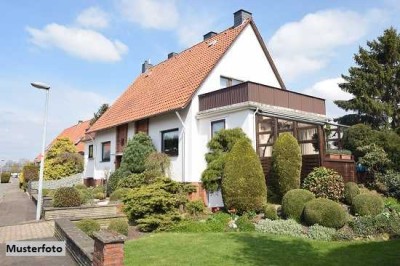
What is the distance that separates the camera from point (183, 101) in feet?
61.1

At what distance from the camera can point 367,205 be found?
12625mm

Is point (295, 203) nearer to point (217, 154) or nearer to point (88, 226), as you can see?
point (217, 154)

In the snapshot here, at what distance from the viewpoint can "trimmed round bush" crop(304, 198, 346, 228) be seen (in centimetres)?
1148

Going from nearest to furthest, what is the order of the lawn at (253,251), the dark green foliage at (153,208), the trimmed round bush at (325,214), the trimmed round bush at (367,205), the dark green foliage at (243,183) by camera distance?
1. the lawn at (253,251)
2. the trimmed round bush at (325,214)
3. the trimmed round bush at (367,205)
4. the dark green foliage at (153,208)
5. the dark green foliage at (243,183)

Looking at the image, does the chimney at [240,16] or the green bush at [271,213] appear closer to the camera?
the green bush at [271,213]

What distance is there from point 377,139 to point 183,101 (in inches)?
405

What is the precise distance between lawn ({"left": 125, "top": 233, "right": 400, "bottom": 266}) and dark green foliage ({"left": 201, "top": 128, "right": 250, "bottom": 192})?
4.72m

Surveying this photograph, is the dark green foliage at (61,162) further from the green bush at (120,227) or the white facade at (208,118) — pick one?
the green bush at (120,227)

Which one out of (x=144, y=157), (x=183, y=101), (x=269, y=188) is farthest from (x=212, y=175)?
(x=144, y=157)

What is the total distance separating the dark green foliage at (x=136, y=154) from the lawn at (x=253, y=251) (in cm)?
977

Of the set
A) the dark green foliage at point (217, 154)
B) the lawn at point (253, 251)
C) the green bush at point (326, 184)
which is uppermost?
the dark green foliage at point (217, 154)

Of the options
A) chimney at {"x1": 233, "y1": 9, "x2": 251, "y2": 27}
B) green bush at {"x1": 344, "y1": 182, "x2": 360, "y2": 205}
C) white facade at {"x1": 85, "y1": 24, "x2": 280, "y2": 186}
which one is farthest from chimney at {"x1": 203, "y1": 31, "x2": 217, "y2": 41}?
green bush at {"x1": 344, "y1": 182, "x2": 360, "y2": 205}

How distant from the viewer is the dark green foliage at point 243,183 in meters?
13.6

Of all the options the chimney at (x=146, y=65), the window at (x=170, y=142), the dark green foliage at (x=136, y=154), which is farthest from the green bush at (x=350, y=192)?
the chimney at (x=146, y=65)
